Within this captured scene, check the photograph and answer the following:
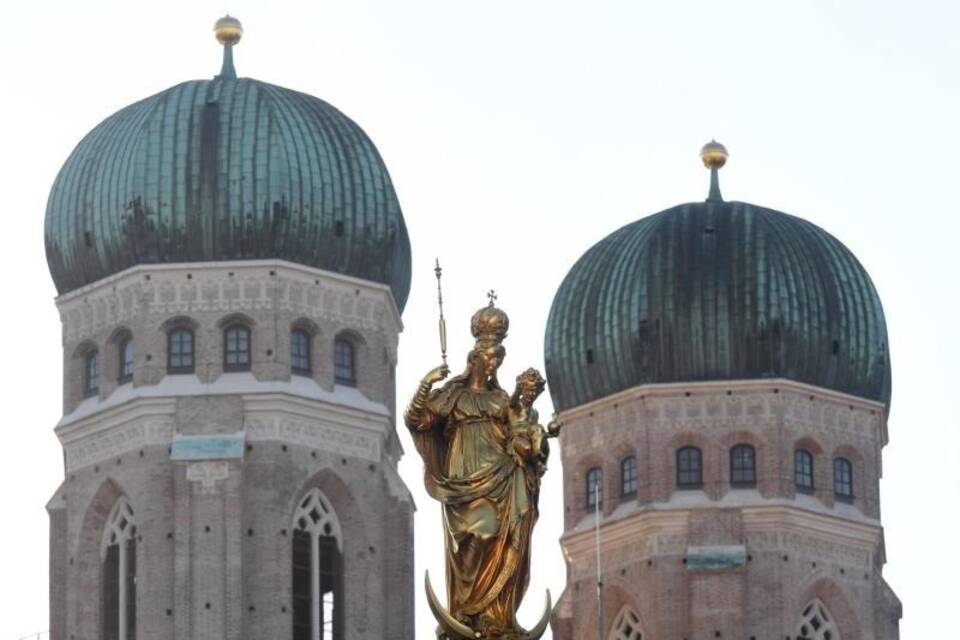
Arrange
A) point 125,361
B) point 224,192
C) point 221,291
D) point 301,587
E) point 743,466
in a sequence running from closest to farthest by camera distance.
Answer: point 301,587 → point 221,291 → point 224,192 → point 125,361 → point 743,466

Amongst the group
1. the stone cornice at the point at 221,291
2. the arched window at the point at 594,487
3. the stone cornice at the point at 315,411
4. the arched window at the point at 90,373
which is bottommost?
the arched window at the point at 594,487

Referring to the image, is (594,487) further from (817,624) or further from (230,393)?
(230,393)

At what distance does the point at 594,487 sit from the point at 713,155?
28.4 feet

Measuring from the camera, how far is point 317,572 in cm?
7575

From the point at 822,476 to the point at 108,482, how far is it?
52.3ft

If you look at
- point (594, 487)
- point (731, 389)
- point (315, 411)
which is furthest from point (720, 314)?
point (315, 411)

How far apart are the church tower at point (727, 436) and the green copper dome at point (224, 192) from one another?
6.31m

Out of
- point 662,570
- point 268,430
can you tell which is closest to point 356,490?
point 268,430

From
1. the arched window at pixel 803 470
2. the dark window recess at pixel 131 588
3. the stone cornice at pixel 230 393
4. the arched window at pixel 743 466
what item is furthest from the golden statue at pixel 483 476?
the arched window at pixel 803 470

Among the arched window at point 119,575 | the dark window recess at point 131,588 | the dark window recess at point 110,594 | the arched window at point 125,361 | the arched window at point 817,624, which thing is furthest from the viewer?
the arched window at point 817,624

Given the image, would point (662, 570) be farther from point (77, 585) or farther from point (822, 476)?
point (77, 585)

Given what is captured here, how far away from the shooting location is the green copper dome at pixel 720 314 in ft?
271

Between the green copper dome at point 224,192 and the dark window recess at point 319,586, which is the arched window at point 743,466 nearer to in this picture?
the green copper dome at point 224,192

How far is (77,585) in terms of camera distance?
7700cm
